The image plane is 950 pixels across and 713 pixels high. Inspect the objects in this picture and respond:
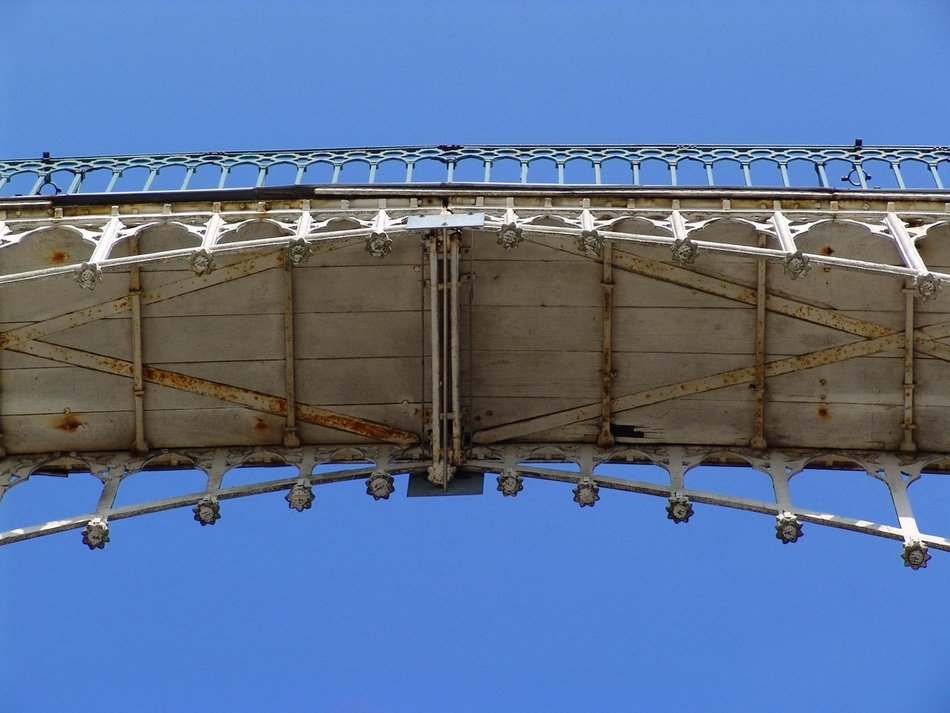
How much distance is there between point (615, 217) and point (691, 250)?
3.85ft

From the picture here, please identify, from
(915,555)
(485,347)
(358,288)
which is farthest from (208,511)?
(915,555)

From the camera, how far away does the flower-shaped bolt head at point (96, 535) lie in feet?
51.6

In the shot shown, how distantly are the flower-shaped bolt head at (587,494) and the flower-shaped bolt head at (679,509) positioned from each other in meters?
0.74

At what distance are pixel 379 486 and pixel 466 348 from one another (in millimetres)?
1662

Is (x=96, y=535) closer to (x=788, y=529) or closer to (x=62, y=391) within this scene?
(x=62, y=391)

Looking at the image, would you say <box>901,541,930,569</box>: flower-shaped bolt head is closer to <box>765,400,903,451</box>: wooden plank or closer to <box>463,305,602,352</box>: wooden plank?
<box>765,400,903,451</box>: wooden plank

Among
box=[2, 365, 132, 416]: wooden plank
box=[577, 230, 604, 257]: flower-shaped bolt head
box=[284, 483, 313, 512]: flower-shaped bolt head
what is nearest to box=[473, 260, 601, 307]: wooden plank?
box=[577, 230, 604, 257]: flower-shaped bolt head

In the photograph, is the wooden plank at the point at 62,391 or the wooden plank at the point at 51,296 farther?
the wooden plank at the point at 62,391

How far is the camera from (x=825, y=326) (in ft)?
53.3

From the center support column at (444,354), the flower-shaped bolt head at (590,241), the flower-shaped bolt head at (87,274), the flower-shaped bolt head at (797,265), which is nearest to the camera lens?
the flower-shaped bolt head at (797,265)

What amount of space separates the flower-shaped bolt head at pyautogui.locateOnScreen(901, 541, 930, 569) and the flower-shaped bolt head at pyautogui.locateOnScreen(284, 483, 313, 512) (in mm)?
5755

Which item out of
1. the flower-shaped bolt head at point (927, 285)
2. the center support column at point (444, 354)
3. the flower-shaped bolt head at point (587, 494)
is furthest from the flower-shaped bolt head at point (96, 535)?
the flower-shaped bolt head at point (927, 285)

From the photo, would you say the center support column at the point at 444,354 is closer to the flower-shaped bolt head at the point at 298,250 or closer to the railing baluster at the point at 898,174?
the flower-shaped bolt head at the point at 298,250

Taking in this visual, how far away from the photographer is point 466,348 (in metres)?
16.5
